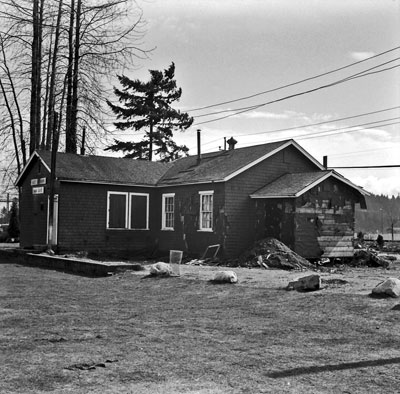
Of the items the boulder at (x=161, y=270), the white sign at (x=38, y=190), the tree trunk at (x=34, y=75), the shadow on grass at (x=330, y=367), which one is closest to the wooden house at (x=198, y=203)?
the white sign at (x=38, y=190)

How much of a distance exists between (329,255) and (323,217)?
1.66 meters

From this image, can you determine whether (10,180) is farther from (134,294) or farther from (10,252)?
(134,294)

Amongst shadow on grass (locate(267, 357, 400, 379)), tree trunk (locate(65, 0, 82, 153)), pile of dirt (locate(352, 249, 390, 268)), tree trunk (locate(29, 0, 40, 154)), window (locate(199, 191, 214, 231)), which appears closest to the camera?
shadow on grass (locate(267, 357, 400, 379))

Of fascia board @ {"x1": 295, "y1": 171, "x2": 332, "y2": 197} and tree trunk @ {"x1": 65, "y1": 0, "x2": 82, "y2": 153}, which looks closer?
fascia board @ {"x1": 295, "y1": 171, "x2": 332, "y2": 197}

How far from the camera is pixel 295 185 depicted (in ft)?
74.9

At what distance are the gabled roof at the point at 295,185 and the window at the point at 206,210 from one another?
1797 millimetres

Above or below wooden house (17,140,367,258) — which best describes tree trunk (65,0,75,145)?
above

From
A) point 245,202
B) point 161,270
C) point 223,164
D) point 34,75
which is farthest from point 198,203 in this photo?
point 34,75

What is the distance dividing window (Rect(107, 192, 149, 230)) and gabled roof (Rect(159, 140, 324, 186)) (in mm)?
1375

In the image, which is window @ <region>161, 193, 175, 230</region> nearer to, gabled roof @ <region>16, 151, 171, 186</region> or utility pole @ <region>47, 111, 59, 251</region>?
gabled roof @ <region>16, 151, 171, 186</region>

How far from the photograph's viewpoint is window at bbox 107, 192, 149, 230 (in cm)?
2597

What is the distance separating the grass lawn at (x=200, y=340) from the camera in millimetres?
5648

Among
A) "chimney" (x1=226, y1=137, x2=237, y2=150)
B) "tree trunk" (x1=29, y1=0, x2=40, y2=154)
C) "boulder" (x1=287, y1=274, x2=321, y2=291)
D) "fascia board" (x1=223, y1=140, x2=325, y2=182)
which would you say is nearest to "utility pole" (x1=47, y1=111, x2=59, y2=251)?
"fascia board" (x1=223, y1=140, x2=325, y2=182)

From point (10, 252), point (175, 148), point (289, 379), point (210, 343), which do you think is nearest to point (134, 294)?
point (210, 343)
